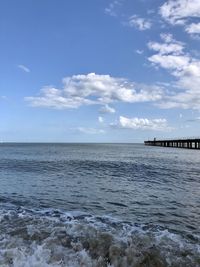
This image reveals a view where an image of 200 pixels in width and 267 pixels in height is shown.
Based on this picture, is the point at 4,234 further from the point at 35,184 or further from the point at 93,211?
the point at 35,184

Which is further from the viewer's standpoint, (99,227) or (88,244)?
(99,227)

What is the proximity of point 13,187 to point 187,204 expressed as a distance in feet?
38.1

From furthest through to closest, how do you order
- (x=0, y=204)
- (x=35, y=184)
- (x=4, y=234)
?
(x=35, y=184), (x=0, y=204), (x=4, y=234)

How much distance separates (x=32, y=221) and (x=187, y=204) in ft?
27.6

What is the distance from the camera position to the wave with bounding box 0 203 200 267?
8219 millimetres

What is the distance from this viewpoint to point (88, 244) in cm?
942

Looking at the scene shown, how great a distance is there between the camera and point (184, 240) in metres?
10.3

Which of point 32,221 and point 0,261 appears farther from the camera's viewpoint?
point 32,221

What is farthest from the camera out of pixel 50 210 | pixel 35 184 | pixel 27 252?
pixel 35 184

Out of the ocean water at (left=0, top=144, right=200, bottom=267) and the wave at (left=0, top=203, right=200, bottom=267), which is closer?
the wave at (left=0, top=203, right=200, bottom=267)

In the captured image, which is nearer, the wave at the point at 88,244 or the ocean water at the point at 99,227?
the wave at the point at 88,244

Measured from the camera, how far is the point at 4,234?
10.2m

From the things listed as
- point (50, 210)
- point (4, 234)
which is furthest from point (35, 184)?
point (4, 234)

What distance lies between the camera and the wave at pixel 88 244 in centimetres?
822
